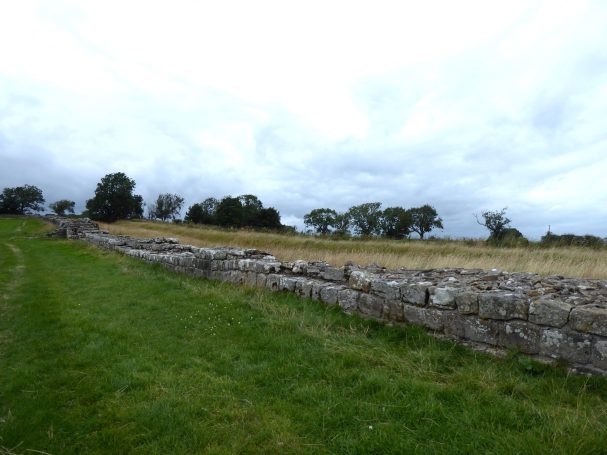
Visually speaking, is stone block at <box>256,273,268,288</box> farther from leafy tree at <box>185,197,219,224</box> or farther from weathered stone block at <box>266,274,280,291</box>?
leafy tree at <box>185,197,219,224</box>

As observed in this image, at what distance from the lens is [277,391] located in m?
4.37

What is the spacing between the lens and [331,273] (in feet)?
27.4

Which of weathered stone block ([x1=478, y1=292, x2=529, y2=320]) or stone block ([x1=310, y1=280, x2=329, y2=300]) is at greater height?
weathered stone block ([x1=478, y1=292, x2=529, y2=320])

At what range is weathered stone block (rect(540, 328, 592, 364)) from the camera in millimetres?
4219

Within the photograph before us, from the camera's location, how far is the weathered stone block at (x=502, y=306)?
4.75 metres

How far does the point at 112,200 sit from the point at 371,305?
2868 inches

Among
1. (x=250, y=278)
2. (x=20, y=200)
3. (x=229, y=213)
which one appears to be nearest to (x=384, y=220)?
(x=229, y=213)

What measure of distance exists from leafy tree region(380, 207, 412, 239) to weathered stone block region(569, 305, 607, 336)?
52.0 m

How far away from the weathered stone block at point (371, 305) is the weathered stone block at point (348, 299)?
13 centimetres

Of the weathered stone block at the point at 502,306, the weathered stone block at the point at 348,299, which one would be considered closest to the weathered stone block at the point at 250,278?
the weathered stone block at the point at 348,299

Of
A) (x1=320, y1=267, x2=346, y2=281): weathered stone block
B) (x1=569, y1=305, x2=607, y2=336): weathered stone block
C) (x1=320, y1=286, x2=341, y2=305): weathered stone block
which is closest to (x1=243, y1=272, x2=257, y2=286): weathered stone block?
(x1=320, y1=267, x2=346, y2=281): weathered stone block

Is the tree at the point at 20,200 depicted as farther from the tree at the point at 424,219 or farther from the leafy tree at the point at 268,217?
the tree at the point at 424,219

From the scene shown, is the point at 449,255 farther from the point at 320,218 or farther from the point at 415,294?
the point at 320,218

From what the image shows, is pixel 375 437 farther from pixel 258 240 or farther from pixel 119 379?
pixel 258 240
